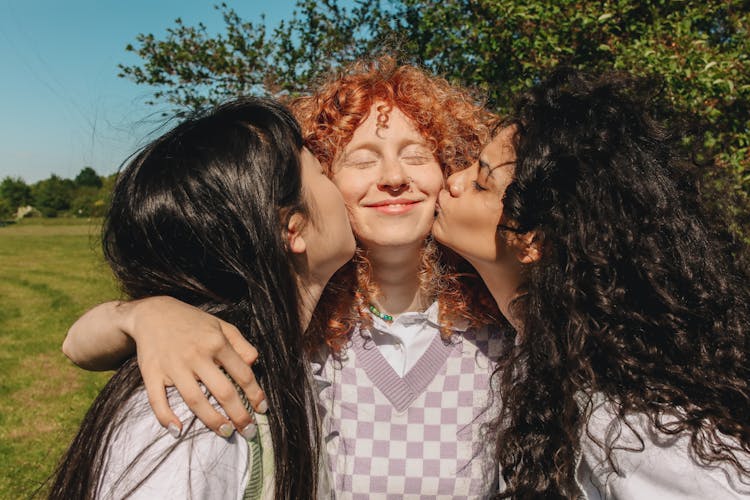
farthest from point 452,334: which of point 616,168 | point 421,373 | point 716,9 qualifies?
point 716,9

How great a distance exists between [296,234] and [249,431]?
0.75 m

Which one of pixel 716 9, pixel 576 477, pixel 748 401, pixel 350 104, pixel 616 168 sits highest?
pixel 716 9

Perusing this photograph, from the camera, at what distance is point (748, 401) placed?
1669mm

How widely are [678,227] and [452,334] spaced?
91 centimetres

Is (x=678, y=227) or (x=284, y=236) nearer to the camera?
(x=678, y=227)

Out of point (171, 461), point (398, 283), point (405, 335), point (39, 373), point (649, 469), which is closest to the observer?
point (171, 461)

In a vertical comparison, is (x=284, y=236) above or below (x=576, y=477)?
A: above

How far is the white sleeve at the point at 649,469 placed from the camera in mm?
1477

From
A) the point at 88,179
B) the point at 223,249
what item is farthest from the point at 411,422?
the point at 88,179

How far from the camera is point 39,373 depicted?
7.32 metres

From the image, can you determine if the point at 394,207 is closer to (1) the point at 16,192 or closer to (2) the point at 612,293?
(2) the point at 612,293

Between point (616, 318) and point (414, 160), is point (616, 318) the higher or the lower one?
the lower one

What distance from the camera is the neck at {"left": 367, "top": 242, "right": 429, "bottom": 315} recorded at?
2531 mm

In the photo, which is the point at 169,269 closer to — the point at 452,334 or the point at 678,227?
the point at 452,334
